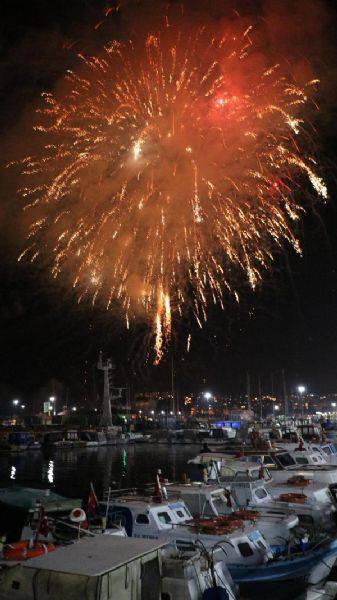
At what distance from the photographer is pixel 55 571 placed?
9047 mm

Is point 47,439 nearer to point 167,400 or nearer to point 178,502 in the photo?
point 178,502

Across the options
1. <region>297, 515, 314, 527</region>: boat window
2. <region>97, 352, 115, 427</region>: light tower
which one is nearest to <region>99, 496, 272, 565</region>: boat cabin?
<region>297, 515, 314, 527</region>: boat window

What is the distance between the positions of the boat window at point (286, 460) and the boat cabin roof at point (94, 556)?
23515mm

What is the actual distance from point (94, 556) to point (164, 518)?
10.7m

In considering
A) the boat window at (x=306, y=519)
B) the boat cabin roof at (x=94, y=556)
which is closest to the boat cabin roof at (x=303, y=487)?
the boat window at (x=306, y=519)

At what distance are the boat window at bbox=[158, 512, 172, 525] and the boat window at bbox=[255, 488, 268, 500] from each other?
5.74 m

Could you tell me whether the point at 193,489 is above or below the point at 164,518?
above

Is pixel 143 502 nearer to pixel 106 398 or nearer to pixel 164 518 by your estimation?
pixel 164 518

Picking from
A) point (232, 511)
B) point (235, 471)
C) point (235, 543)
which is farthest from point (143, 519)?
point (235, 471)

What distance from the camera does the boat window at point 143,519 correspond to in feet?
64.8

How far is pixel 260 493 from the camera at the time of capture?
949 inches

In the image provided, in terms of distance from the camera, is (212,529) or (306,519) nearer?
(212,529)

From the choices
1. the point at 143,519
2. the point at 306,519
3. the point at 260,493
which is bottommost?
the point at 306,519

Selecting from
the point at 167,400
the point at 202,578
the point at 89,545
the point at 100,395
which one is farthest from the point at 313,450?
the point at 167,400
